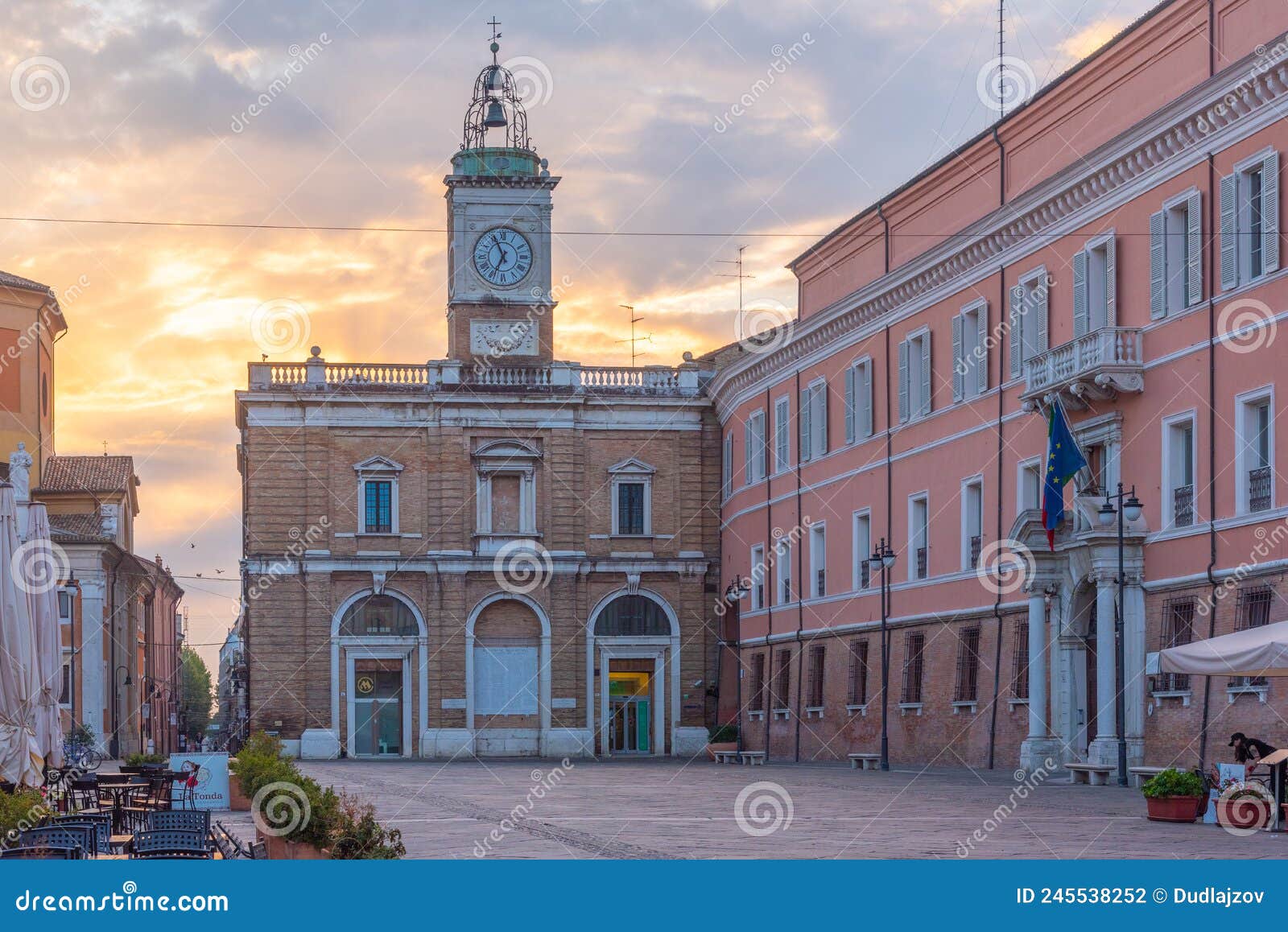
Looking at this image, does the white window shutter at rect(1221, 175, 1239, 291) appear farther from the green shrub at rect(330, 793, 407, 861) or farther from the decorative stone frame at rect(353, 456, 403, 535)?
the decorative stone frame at rect(353, 456, 403, 535)

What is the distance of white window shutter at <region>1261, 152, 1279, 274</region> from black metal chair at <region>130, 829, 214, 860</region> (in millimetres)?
20570

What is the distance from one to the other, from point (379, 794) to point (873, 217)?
21275 millimetres

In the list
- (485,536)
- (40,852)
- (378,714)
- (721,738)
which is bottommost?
(721,738)

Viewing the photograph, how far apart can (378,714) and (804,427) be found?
17.5 m

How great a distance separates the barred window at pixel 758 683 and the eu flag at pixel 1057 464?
22.7 m

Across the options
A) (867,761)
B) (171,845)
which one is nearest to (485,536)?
(867,761)

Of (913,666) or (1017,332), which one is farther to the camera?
(913,666)

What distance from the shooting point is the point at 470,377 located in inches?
2539

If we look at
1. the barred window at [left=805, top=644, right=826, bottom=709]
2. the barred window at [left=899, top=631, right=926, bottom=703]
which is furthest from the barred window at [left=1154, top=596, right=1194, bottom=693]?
the barred window at [left=805, top=644, right=826, bottom=709]

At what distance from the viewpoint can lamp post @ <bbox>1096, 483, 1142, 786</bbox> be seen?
3250cm

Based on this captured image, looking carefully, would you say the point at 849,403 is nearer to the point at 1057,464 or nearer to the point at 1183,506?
the point at 1057,464

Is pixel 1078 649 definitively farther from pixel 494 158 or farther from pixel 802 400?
pixel 494 158

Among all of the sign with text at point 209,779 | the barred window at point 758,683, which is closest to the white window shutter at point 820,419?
the barred window at point 758,683
